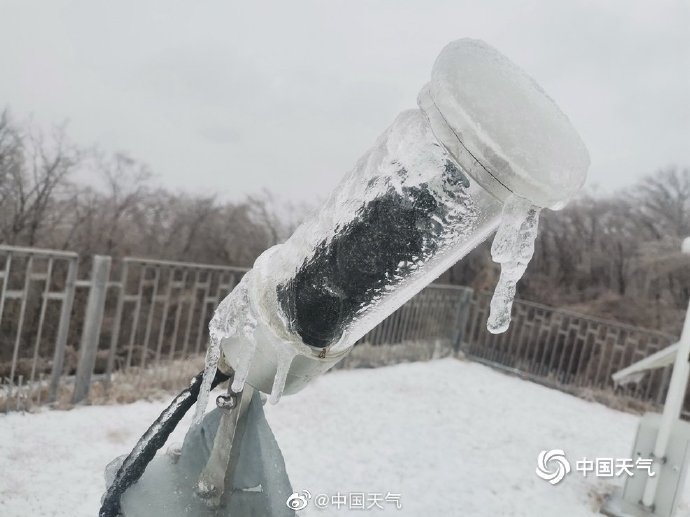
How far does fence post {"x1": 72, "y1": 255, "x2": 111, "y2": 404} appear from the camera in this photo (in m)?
3.92

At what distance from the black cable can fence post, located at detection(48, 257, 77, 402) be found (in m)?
2.98

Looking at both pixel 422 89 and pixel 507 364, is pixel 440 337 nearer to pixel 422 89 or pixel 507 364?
pixel 507 364

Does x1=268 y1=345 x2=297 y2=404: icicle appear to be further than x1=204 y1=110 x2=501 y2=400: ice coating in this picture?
Yes

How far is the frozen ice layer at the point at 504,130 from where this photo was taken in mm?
676

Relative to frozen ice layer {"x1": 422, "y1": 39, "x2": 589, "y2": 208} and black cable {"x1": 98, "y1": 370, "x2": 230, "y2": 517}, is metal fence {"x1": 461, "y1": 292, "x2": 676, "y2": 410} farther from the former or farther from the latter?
frozen ice layer {"x1": 422, "y1": 39, "x2": 589, "y2": 208}

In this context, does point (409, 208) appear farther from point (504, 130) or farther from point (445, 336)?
point (445, 336)

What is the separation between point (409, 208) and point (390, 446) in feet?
13.1

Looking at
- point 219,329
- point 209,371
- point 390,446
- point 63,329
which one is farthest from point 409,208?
point 390,446

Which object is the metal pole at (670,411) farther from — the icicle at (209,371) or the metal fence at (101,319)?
the icicle at (209,371)

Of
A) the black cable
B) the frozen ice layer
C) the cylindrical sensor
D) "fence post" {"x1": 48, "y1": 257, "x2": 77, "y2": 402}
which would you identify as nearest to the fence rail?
"fence post" {"x1": 48, "y1": 257, "x2": 77, "y2": 402}

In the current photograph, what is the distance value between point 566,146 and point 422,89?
23 cm

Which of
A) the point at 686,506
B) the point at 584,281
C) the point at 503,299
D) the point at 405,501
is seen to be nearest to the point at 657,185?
the point at 584,281

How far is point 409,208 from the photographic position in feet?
2.53

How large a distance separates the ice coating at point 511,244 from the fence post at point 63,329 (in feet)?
11.8
